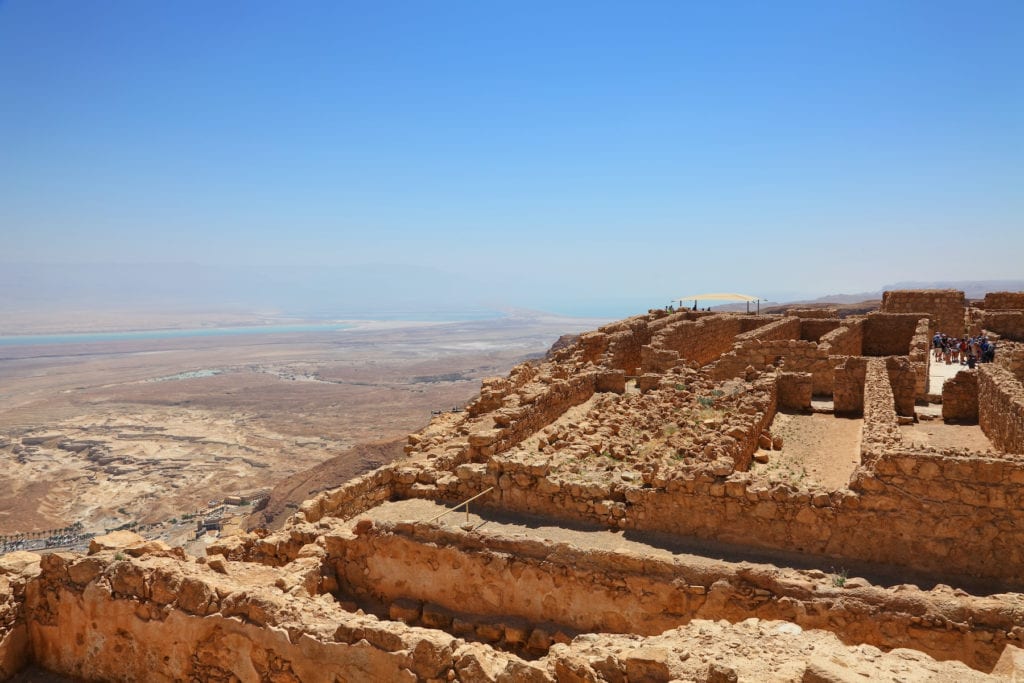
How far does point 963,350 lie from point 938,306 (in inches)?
258

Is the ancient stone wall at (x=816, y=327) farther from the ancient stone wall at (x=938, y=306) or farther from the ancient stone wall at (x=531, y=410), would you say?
the ancient stone wall at (x=531, y=410)

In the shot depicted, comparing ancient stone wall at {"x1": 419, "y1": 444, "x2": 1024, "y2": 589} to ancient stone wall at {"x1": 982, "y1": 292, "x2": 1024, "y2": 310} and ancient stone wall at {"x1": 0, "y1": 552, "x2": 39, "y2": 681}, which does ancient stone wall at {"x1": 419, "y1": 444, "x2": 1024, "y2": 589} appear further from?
ancient stone wall at {"x1": 982, "y1": 292, "x2": 1024, "y2": 310}

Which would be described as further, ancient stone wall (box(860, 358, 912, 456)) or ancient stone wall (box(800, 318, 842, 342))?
ancient stone wall (box(800, 318, 842, 342))

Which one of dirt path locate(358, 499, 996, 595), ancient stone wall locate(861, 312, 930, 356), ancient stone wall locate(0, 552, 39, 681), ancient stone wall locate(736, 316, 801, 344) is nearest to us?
dirt path locate(358, 499, 996, 595)

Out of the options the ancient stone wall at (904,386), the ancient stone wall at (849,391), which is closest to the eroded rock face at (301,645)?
the ancient stone wall at (849,391)

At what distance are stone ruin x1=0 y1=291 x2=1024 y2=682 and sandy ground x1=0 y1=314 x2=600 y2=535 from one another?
28.7m

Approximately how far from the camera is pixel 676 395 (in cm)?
1227

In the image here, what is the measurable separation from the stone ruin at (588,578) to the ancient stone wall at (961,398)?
2981 mm

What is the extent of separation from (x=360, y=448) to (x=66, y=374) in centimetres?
8226

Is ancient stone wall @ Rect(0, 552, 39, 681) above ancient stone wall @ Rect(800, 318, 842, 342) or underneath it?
underneath

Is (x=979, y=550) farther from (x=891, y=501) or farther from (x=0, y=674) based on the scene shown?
(x=0, y=674)

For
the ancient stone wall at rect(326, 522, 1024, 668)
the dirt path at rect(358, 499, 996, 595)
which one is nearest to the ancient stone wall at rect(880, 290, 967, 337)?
the dirt path at rect(358, 499, 996, 595)

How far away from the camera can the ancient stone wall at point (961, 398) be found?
12898 mm

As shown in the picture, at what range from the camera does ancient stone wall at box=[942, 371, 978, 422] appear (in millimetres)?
12898
